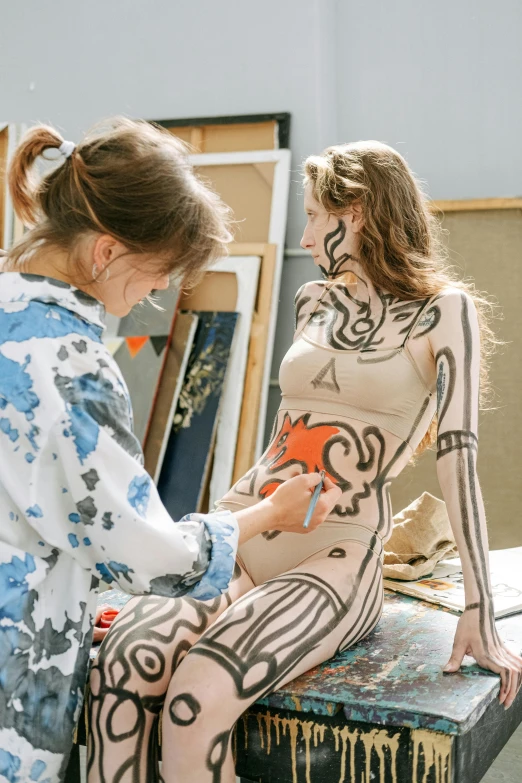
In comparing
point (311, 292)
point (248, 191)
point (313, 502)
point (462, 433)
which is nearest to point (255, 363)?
point (248, 191)

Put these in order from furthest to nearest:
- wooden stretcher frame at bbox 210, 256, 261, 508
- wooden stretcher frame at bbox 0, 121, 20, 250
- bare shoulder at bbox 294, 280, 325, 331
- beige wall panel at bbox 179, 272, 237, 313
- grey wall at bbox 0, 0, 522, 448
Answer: wooden stretcher frame at bbox 0, 121, 20, 250 → beige wall panel at bbox 179, 272, 237, 313 → grey wall at bbox 0, 0, 522, 448 → wooden stretcher frame at bbox 210, 256, 261, 508 → bare shoulder at bbox 294, 280, 325, 331

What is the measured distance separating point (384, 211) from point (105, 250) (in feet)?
3.04

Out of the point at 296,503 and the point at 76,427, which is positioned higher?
the point at 76,427

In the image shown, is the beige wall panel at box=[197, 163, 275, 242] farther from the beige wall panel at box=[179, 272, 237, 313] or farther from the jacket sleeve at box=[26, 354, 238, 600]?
the jacket sleeve at box=[26, 354, 238, 600]

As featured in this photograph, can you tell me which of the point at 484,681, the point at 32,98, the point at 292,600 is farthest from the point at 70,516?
the point at 32,98

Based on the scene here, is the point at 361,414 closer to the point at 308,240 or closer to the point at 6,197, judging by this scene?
the point at 308,240

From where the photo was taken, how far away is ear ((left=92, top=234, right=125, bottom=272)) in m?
1.40

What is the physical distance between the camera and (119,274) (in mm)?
1447

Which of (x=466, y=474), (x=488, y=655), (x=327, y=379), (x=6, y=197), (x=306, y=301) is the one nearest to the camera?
(x=488, y=655)

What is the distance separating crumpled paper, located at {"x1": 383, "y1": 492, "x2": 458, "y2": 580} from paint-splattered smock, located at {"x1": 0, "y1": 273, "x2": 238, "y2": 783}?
1.03 m

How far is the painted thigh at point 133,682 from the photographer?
1543 mm

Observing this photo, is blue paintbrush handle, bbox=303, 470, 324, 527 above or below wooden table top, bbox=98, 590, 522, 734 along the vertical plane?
above

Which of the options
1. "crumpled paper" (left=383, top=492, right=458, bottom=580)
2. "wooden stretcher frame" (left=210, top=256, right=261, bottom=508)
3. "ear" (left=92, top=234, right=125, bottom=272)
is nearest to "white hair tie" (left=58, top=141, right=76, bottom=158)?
"ear" (left=92, top=234, right=125, bottom=272)

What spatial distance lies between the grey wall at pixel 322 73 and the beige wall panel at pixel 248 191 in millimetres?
162
